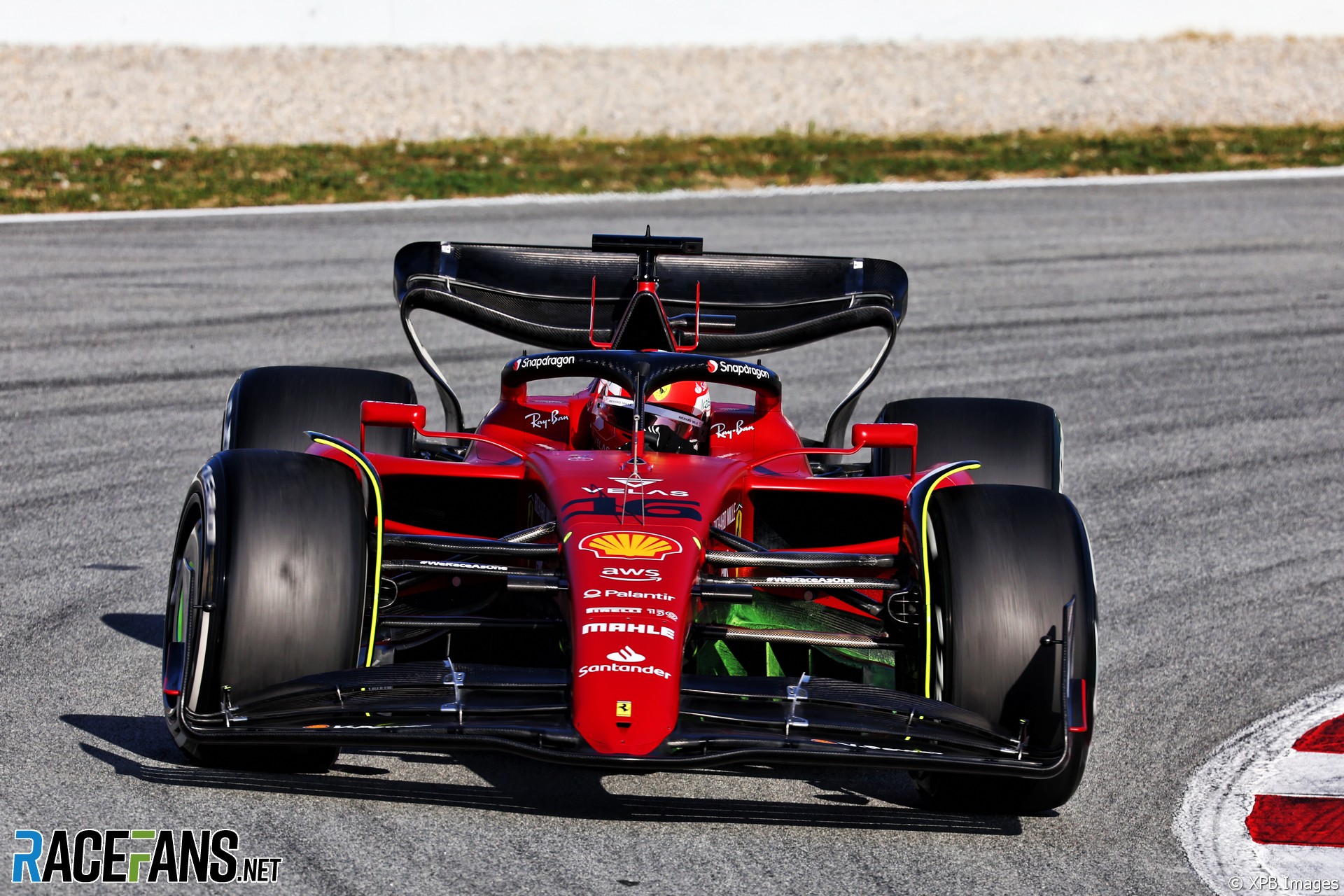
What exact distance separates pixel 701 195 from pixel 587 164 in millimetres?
1985

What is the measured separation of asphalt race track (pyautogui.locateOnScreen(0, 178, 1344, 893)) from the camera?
4.63m

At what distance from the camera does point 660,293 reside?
290 inches

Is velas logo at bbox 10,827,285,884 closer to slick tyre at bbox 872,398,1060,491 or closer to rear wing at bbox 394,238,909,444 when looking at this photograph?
rear wing at bbox 394,238,909,444

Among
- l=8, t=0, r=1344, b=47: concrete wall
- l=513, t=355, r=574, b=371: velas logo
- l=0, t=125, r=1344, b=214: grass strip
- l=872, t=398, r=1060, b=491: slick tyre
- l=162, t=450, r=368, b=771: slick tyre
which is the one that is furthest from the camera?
l=8, t=0, r=1344, b=47: concrete wall

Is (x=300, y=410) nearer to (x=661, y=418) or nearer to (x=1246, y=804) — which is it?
(x=661, y=418)

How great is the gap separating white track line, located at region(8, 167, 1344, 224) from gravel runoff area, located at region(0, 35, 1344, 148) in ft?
10.0

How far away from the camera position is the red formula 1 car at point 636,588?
434 centimetres

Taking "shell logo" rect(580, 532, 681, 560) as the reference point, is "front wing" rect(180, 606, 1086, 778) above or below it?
below

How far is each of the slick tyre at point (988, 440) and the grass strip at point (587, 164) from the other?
1085 centimetres

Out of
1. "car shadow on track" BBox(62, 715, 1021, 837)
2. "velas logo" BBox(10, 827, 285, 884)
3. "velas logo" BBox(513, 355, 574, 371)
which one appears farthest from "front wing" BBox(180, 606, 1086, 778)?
"velas logo" BBox(513, 355, 574, 371)

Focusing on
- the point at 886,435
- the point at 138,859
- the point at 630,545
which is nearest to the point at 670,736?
the point at 630,545

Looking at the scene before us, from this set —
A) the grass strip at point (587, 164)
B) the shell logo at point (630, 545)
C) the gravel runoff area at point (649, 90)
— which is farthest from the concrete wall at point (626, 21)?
the shell logo at point (630, 545)

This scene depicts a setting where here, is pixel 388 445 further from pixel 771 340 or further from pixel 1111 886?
pixel 1111 886

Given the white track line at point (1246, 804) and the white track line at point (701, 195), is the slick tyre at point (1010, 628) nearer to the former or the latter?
the white track line at point (1246, 804)
